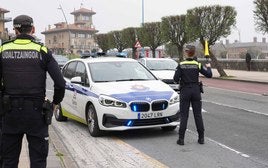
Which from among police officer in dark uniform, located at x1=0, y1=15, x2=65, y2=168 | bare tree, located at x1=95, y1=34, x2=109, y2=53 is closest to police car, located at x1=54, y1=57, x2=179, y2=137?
police officer in dark uniform, located at x1=0, y1=15, x2=65, y2=168

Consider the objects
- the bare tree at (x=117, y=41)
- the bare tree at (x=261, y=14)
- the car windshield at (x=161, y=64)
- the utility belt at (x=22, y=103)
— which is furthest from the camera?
the bare tree at (x=117, y=41)

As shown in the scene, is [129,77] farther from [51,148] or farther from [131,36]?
[131,36]

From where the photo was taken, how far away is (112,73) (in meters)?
10.9

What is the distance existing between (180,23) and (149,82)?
1415 inches

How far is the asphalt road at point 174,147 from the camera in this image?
25.2 ft

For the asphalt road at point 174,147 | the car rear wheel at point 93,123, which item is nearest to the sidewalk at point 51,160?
the asphalt road at point 174,147

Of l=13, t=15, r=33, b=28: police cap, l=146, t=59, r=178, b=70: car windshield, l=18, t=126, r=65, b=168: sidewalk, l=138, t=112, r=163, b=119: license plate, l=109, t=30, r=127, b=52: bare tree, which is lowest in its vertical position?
l=18, t=126, r=65, b=168: sidewalk

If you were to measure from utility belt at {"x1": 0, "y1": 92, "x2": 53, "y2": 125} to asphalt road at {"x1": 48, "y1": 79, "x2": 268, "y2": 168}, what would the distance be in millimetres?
2751

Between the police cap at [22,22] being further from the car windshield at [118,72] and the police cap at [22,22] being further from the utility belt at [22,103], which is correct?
the car windshield at [118,72]

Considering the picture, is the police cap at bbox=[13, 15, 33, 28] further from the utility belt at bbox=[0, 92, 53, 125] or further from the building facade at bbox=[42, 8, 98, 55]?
the building facade at bbox=[42, 8, 98, 55]

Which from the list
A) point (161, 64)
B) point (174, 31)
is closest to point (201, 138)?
point (161, 64)

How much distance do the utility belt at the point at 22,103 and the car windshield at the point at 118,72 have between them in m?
5.63

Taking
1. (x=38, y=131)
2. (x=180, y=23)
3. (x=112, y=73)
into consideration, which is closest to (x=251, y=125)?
(x=112, y=73)

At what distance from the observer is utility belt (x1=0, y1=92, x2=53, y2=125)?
4.88 meters
